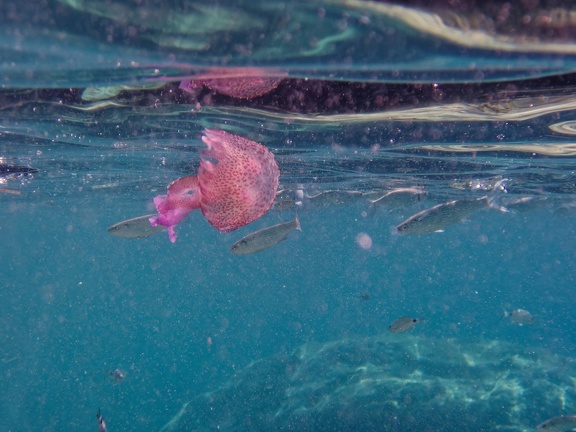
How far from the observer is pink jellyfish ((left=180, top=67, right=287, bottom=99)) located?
565cm

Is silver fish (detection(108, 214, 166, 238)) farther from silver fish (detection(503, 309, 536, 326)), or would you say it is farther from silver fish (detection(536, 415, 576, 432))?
silver fish (detection(503, 309, 536, 326))

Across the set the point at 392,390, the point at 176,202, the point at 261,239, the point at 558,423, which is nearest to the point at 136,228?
the point at 261,239

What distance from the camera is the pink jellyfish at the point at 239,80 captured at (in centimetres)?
565

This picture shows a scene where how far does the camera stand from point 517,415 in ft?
43.5

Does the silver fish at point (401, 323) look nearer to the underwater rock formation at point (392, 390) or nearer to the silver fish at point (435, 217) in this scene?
the silver fish at point (435, 217)

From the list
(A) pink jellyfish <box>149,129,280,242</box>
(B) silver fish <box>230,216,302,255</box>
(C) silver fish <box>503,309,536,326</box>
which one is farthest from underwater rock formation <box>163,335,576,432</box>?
(A) pink jellyfish <box>149,129,280,242</box>

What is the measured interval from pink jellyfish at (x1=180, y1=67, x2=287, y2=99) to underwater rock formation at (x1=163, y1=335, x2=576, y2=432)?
1215cm

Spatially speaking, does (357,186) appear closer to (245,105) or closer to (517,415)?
(517,415)

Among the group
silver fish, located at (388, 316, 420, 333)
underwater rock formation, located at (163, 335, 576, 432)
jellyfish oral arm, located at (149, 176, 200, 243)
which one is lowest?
underwater rock formation, located at (163, 335, 576, 432)

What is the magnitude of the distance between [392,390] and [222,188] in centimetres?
1462

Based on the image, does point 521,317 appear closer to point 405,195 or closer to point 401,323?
point 401,323

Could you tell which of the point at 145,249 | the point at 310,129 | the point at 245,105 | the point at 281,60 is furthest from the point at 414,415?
the point at 145,249

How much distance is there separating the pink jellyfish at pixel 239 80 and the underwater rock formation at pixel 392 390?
12.2m

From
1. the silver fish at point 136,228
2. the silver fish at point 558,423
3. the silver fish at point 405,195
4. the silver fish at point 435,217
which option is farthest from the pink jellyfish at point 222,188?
the silver fish at point 405,195
